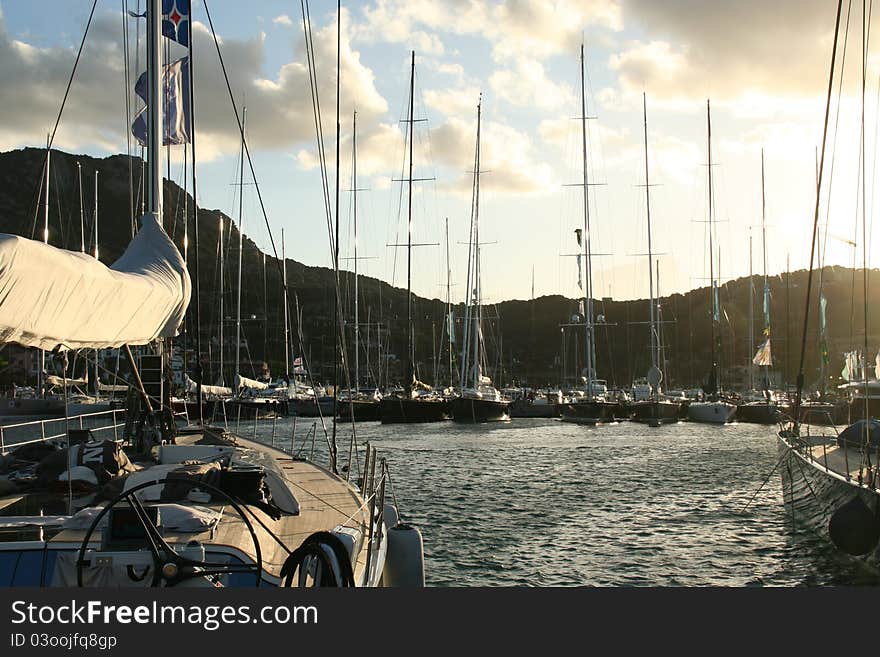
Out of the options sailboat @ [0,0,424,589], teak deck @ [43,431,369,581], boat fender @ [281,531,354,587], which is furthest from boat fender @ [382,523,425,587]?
boat fender @ [281,531,354,587]

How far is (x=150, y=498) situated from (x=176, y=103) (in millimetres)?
10529

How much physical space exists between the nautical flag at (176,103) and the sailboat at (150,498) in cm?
543

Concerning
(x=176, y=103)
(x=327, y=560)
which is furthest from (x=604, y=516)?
(x=327, y=560)

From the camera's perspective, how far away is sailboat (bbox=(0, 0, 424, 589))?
649 centimetres

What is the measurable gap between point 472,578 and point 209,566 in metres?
10.4

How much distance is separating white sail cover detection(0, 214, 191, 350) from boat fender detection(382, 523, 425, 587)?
5123 millimetres

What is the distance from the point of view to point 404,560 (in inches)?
514

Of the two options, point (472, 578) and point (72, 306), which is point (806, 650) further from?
point (472, 578)

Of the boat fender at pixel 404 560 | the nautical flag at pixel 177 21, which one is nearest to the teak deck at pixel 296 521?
the boat fender at pixel 404 560

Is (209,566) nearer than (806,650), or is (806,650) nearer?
(806,650)

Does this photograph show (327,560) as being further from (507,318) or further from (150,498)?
(507,318)

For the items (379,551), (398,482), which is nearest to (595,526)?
(398,482)

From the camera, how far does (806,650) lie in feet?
19.1

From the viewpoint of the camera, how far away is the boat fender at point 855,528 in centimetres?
1450
